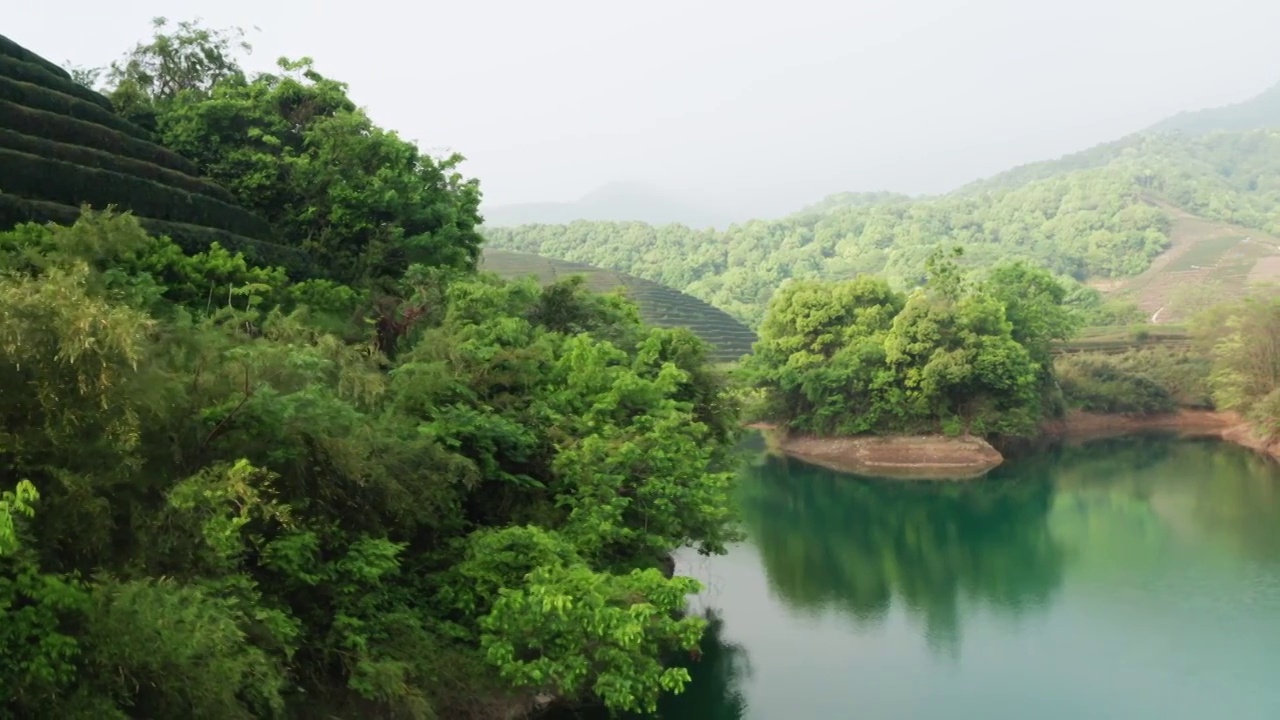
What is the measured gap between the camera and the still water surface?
1247cm

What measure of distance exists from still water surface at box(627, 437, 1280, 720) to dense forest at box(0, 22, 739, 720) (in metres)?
2.34

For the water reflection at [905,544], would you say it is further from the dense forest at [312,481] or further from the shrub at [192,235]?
the shrub at [192,235]

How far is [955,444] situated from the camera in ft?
100

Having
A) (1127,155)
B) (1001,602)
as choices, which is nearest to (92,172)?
(1001,602)

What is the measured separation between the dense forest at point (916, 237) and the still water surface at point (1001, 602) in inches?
1729

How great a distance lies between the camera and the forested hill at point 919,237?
79312 millimetres

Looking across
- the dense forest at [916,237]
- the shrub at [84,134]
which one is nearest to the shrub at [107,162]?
the shrub at [84,134]

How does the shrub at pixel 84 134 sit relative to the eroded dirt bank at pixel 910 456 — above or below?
above

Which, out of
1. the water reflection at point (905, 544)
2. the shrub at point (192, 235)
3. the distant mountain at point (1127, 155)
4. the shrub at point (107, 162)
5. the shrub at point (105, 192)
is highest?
the distant mountain at point (1127, 155)

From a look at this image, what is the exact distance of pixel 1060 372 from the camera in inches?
A: 1475

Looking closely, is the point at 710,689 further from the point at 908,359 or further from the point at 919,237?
the point at 919,237

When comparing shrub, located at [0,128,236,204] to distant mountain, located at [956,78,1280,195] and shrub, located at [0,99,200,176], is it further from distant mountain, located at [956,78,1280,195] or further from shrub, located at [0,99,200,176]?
distant mountain, located at [956,78,1280,195]

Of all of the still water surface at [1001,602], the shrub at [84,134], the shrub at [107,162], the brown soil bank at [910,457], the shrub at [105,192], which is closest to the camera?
the still water surface at [1001,602]

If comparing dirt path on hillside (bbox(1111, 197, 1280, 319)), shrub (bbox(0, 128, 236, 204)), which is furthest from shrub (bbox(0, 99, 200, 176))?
dirt path on hillside (bbox(1111, 197, 1280, 319))
